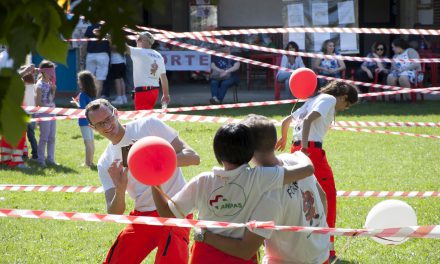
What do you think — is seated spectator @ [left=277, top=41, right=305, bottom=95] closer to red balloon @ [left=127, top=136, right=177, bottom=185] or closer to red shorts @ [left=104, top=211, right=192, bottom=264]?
red shorts @ [left=104, top=211, right=192, bottom=264]

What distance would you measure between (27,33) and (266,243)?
8.31 ft

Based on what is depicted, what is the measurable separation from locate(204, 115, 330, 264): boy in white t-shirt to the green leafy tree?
68.8 inches

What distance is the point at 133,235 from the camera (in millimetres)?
5348

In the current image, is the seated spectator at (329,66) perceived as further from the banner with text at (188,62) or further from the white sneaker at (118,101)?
the white sneaker at (118,101)

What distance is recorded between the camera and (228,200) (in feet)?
14.1

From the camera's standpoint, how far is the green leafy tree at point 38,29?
2.37 meters

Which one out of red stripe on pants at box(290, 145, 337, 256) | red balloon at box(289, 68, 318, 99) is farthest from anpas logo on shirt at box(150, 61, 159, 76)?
red stripe on pants at box(290, 145, 337, 256)

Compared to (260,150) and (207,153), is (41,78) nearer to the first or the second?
(207,153)

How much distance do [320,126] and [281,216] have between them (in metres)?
2.80

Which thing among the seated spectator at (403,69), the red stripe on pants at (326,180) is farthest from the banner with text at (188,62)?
the red stripe on pants at (326,180)

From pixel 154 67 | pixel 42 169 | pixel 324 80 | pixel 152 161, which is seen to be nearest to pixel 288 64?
pixel 324 80

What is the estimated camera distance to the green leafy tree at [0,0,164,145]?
237cm

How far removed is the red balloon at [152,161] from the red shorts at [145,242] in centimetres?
135

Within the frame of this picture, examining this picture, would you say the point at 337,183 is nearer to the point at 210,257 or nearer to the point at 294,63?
the point at 210,257
